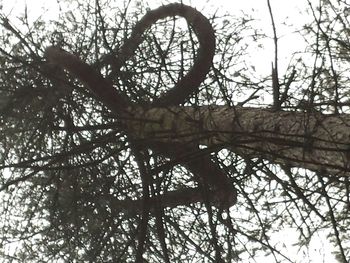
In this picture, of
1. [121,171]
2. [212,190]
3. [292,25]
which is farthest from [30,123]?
[292,25]

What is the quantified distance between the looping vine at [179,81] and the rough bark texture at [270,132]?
6.1 inches

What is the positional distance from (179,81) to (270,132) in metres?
1.74

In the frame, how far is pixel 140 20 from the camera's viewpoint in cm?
435

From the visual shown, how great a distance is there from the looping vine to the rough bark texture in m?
0.15

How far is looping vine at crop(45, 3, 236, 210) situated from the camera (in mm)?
3637

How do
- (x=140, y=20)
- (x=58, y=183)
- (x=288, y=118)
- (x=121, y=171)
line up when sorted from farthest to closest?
(x=140, y=20), (x=58, y=183), (x=121, y=171), (x=288, y=118)

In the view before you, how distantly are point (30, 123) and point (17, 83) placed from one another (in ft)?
1.37

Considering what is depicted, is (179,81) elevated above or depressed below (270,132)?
above

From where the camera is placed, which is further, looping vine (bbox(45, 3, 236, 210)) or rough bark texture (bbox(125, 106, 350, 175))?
looping vine (bbox(45, 3, 236, 210))

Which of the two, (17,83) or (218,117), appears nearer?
(218,117)

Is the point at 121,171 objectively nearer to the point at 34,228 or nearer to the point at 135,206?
the point at 135,206

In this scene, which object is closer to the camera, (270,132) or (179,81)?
(270,132)

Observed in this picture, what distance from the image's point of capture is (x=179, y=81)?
3.71m

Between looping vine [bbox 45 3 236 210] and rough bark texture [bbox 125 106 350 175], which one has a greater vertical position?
looping vine [bbox 45 3 236 210]
